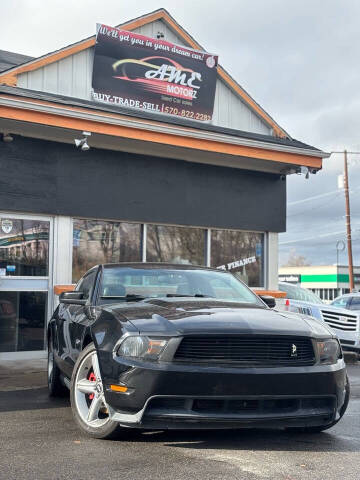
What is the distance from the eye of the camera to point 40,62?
1147 centimetres

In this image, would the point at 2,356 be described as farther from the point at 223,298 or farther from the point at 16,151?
the point at 223,298

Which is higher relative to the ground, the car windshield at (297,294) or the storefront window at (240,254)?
the storefront window at (240,254)

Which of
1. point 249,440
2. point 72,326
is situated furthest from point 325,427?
point 72,326

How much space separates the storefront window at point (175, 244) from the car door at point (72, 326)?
5.35 metres

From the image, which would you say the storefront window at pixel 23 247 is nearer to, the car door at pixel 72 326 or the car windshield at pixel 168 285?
the car door at pixel 72 326

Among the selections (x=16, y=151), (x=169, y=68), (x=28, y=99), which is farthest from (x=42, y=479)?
(x=169, y=68)

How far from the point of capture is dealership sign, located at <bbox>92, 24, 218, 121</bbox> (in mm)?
12047

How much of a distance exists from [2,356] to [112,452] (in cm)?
671

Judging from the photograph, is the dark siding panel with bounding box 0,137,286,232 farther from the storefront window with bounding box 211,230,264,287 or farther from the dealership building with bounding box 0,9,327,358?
the storefront window with bounding box 211,230,264,287

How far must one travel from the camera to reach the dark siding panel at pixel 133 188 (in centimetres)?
1094

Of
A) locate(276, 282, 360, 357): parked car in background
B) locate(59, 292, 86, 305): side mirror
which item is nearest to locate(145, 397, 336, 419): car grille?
locate(59, 292, 86, 305): side mirror

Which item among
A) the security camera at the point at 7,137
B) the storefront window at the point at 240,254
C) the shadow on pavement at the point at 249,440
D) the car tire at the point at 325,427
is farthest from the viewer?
the storefront window at the point at 240,254

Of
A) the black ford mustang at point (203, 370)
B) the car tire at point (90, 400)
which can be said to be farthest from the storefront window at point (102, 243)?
the car tire at point (90, 400)

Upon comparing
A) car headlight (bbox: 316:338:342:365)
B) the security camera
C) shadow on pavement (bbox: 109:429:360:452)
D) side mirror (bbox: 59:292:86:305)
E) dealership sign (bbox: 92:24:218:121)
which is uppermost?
dealership sign (bbox: 92:24:218:121)
